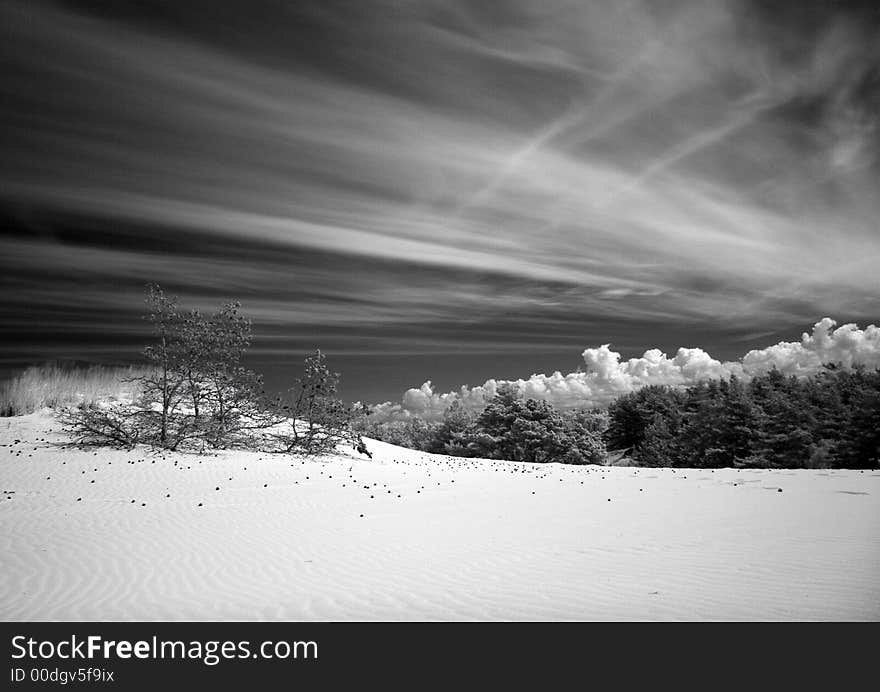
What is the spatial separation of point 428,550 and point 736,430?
170 feet

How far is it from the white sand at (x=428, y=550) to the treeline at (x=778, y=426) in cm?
3413

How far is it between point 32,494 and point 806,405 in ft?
200

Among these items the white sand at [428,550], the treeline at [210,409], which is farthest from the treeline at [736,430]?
the white sand at [428,550]

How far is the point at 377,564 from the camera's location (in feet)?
24.4

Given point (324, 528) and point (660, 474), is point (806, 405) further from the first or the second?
point (324, 528)

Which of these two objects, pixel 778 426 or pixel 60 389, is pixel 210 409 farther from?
pixel 778 426

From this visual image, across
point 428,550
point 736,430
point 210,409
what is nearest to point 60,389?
point 210,409

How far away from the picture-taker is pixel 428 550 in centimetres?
816

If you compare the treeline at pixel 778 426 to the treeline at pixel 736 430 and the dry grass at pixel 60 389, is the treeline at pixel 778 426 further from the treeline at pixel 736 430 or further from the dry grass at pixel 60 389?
the dry grass at pixel 60 389

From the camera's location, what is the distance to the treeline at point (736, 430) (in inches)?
1758

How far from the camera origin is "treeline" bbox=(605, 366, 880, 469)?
43.9 metres

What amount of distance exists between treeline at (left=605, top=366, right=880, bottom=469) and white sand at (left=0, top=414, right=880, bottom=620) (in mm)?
34132
